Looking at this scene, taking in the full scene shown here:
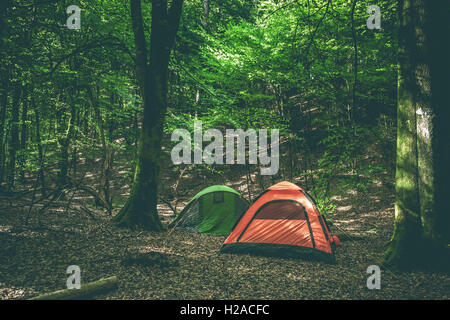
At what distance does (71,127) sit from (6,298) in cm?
977

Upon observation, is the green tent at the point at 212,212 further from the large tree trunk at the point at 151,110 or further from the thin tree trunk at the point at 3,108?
the thin tree trunk at the point at 3,108

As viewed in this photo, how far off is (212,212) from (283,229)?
2999 millimetres

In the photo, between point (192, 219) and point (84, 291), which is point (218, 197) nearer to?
point (192, 219)

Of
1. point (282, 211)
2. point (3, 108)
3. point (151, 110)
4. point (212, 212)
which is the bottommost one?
point (212, 212)

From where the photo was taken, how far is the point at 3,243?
501 cm

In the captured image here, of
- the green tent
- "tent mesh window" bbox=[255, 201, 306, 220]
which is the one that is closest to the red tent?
"tent mesh window" bbox=[255, 201, 306, 220]

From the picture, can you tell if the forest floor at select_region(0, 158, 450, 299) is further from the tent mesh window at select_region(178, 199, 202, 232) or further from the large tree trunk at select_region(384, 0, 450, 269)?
the tent mesh window at select_region(178, 199, 202, 232)

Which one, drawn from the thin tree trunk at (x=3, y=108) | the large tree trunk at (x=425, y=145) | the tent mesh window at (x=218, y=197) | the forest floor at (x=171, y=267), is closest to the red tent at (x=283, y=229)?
the forest floor at (x=171, y=267)

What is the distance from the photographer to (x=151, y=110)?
730 centimetres

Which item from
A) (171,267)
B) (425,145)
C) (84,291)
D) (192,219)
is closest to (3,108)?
(192,219)

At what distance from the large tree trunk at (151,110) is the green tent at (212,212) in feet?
4.44

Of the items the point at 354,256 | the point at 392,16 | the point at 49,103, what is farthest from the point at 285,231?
the point at 49,103

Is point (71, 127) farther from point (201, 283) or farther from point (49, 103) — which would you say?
point (201, 283)

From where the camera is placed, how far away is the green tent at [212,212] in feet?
27.3
